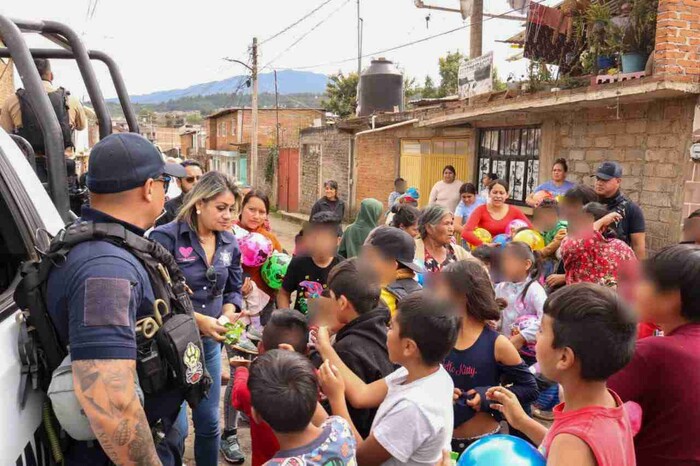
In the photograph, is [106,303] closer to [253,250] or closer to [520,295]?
[253,250]

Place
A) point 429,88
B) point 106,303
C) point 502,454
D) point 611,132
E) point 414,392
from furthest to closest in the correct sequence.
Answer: point 429,88 < point 611,132 < point 414,392 < point 502,454 < point 106,303

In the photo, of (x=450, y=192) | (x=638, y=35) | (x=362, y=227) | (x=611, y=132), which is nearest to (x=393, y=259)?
(x=362, y=227)

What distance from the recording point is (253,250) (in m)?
3.92

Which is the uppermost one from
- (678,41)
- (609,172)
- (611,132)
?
(678,41)

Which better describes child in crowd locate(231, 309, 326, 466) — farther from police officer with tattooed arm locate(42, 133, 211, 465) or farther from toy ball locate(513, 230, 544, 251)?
toy ball locate(513, 230, 544, 251)

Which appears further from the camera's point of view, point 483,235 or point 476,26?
point 476,26

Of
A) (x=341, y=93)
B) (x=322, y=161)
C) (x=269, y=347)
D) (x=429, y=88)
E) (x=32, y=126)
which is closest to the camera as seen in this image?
(x=269, y=347)

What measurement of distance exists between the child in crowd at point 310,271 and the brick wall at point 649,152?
4.80 meters

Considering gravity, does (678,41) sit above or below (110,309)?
above

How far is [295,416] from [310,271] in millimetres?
1876

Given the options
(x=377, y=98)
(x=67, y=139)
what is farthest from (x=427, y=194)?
(x=67, y=139)

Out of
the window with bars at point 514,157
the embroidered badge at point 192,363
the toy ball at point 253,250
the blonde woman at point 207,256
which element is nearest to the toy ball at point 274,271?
the toy ball at point 253,250

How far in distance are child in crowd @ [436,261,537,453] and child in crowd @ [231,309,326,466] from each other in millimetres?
656

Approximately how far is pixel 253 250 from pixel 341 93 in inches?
1196
